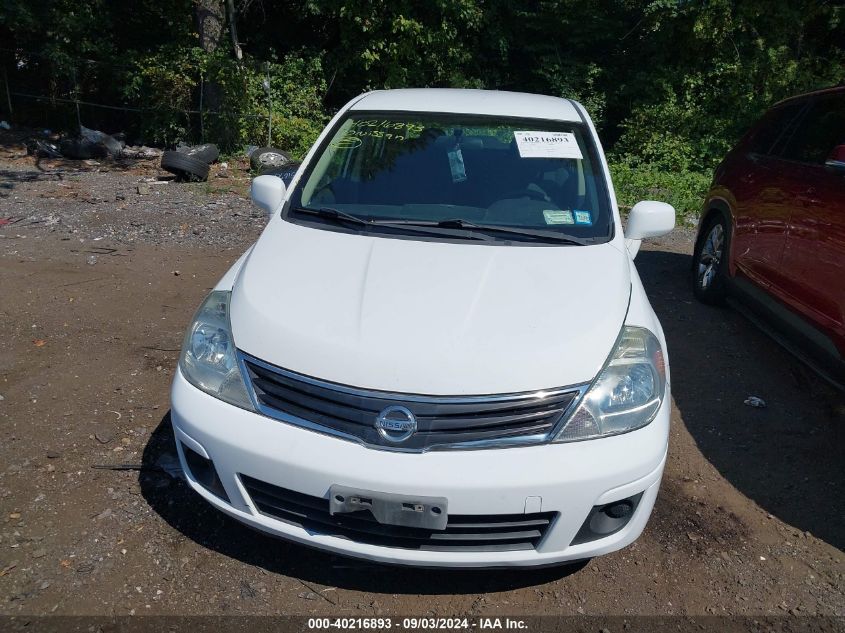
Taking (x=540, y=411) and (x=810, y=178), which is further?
(x=810, y=178)

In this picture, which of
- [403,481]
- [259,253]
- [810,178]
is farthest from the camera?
[810,178]

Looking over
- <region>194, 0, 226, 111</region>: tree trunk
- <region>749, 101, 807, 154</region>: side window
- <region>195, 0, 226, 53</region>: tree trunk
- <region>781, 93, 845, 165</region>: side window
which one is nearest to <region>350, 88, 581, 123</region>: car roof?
<region>781, 93, 845, 165</region>: side window

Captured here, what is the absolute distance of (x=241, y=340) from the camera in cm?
255

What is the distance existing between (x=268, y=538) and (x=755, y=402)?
300 centimetres

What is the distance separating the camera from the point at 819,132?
456 centimetres

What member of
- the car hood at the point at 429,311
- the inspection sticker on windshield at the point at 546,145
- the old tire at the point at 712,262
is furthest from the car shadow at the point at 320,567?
the old tire at the point at 712,262

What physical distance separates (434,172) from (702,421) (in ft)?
6.85

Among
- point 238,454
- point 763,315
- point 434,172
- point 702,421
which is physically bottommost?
point 702,421

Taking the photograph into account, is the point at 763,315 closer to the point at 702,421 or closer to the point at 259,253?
the point at 702,421

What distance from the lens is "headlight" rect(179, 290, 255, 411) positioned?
2.49 m

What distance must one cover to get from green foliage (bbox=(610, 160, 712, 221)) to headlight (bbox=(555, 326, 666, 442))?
6.85m

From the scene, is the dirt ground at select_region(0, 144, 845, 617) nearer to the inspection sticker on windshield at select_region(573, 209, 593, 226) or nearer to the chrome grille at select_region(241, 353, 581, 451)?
the chrome grille at select_region(241, 353, 581, 451)

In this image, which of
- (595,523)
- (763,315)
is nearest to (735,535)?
(595,523)

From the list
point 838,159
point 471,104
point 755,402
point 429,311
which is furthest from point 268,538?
point 838,159
